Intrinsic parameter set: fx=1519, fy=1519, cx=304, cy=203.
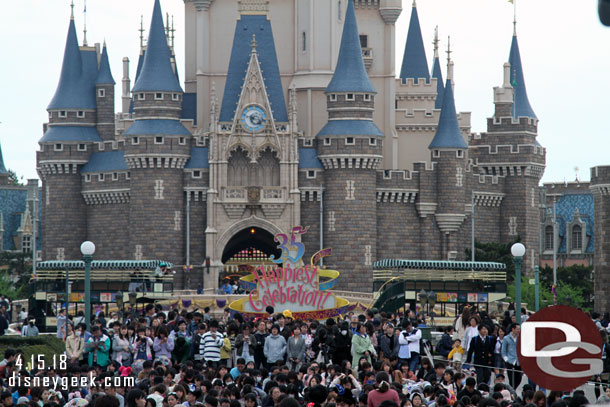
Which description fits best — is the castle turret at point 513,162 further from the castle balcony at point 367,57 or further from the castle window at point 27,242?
the castle window at point 27,242

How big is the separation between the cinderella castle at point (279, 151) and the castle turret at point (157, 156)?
64mm

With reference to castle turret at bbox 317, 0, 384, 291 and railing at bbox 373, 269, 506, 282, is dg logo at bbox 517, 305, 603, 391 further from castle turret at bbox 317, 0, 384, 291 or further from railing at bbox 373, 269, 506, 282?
castle turret at bbox 317, 0, 384, 291

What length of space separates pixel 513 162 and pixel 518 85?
540 centimetres

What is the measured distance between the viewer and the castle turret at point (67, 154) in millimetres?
71562

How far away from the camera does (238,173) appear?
2702 inches

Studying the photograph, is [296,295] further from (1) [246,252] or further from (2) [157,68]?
(1) [246,252]

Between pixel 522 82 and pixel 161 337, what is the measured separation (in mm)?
Answer: 54981

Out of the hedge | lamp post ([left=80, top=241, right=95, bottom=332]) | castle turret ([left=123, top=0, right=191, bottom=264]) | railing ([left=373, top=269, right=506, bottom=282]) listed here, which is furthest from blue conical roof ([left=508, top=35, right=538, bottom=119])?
the hedge

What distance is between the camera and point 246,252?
72.1 meters

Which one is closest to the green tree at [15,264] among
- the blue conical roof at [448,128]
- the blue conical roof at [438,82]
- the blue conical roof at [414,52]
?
the blue conical roof at [414,52]

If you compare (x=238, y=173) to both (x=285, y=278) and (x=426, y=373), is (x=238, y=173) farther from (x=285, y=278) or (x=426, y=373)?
(x=426, y=373)

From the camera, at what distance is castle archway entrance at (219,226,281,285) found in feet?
224

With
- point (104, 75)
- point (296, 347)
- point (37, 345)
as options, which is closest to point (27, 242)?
point (104, 75)

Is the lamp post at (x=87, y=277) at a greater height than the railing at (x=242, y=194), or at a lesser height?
lesser
